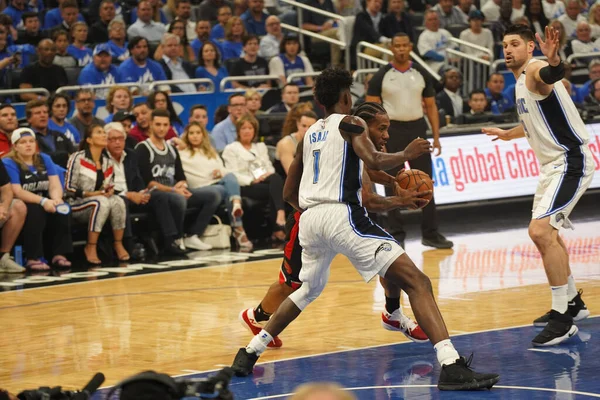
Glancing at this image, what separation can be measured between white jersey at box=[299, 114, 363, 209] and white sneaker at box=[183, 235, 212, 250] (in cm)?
671

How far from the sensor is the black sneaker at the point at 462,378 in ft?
19.8

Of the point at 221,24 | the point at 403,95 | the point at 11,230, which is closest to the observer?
the point at 11,230

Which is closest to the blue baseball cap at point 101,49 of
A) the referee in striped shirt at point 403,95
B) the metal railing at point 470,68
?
the referee in striped shirt at point 403,95

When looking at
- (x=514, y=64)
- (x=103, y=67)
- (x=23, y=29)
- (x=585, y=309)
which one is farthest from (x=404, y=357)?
(x=23, y=29)

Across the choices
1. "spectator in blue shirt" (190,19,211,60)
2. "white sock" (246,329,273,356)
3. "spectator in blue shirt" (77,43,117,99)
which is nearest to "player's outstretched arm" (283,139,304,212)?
Result: "white sock" (246,329,273,356)

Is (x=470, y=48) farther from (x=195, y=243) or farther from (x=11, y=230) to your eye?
(x=11, y=230)

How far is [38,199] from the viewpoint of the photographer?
11.8 meters

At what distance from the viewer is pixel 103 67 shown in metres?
14.6

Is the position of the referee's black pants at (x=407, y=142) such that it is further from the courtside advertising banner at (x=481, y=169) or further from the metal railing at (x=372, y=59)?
the metal railing at (x=372, y=59)

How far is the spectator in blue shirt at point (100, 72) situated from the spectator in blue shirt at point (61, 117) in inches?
53.1

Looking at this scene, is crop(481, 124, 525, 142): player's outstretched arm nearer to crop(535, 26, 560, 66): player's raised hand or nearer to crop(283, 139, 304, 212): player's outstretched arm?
crop(535, 26, 560, 66): player's raised hand

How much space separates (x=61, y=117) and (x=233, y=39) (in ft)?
14.8

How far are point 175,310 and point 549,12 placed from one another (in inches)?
546

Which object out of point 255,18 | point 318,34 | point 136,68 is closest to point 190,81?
point 136,68
